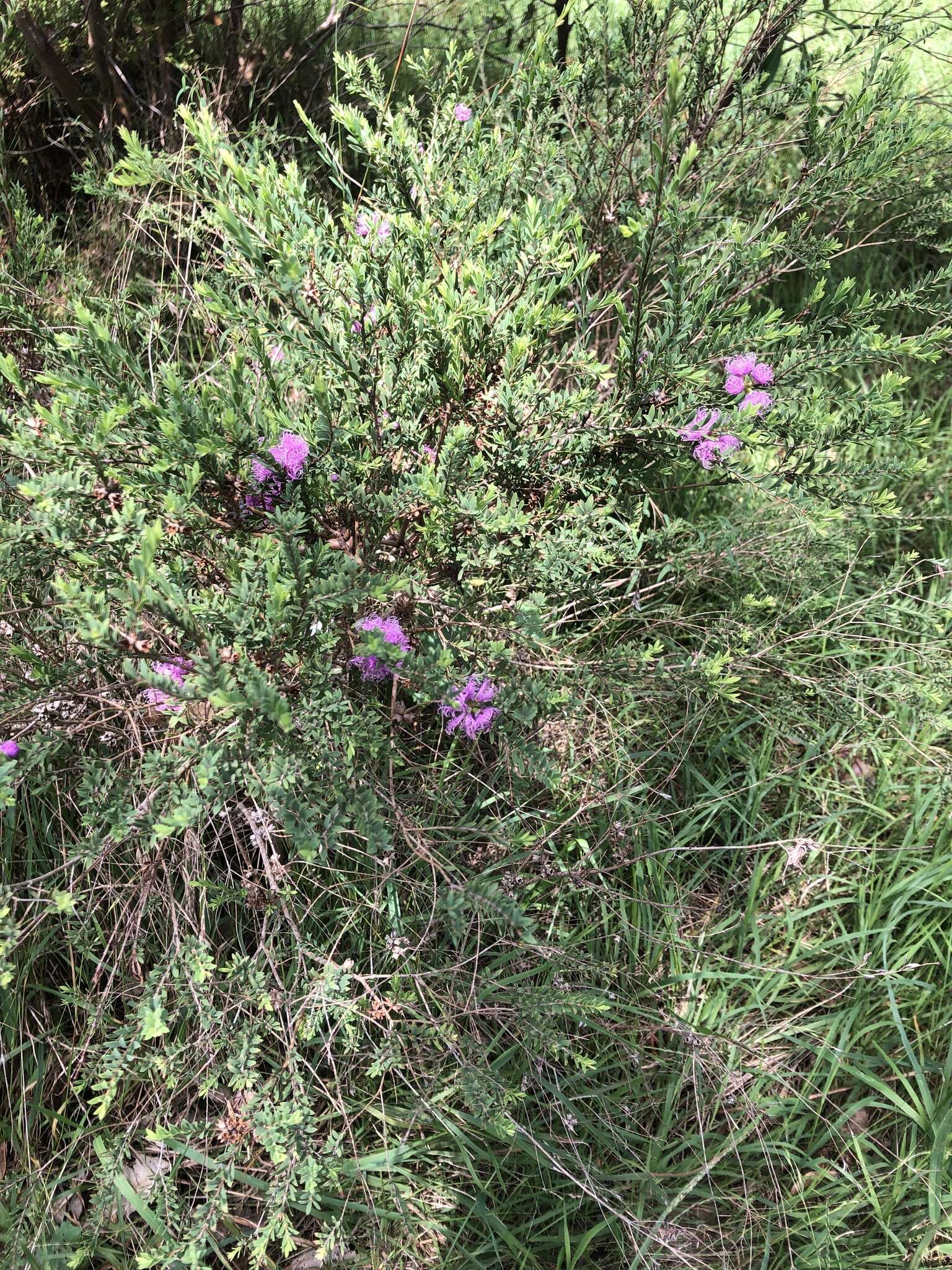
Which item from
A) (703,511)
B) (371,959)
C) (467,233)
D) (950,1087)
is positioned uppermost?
(467,233)

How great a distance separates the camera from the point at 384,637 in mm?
1408

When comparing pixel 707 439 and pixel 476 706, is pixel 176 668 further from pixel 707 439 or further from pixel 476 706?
pixel 707 439

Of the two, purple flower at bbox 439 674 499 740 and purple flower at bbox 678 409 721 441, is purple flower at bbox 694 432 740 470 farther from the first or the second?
purple flower at bbox 439 674 499 740

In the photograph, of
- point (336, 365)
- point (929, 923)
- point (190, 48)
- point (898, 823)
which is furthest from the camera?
point (190, 48)

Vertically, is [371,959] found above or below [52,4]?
below

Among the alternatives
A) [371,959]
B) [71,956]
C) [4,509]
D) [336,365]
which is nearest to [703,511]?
[336,365]

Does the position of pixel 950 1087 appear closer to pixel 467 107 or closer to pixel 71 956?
pixel 71 956

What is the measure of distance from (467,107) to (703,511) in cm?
121

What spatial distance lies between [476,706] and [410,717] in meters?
0.28

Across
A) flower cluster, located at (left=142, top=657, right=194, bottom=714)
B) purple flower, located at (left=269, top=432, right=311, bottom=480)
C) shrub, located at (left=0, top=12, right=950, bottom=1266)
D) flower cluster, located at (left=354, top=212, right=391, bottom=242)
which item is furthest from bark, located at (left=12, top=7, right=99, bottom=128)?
flower cluster, located at (left=142, top=657, right=194, bottom=714)

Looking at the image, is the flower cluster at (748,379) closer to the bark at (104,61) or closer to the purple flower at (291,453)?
the purple flower at (291,453)

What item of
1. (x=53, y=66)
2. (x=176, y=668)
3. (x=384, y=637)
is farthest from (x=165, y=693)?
(x=53, y=66)

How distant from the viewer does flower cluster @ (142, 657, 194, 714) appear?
53.2 inches

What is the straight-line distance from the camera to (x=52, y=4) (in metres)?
2.29
